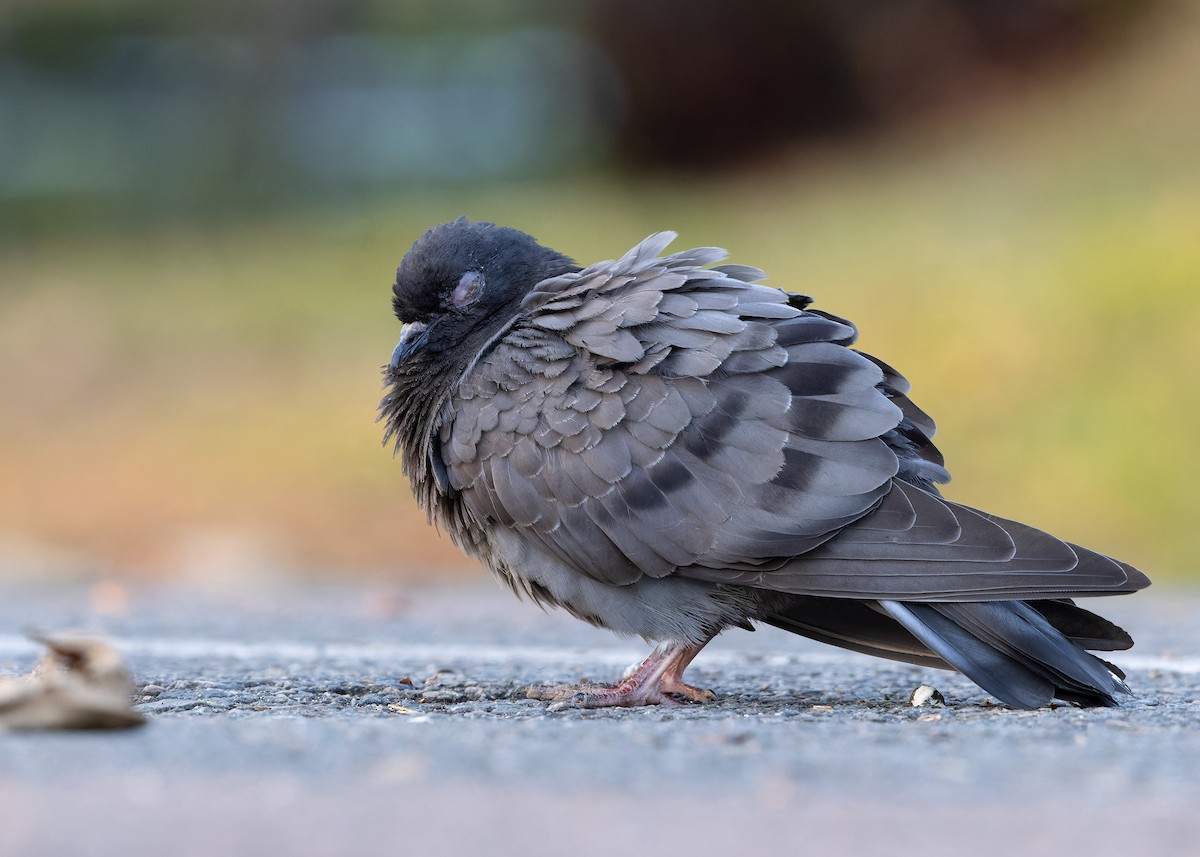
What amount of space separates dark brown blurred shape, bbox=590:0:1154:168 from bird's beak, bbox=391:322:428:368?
17.7 m

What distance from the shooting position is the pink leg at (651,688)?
524 cm

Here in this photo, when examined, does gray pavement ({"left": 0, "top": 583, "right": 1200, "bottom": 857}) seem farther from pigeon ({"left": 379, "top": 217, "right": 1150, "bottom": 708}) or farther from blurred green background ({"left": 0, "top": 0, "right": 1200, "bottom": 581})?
blurred green background ({"left": 0, "top": 0, "right": 1200, "bottom": 581})

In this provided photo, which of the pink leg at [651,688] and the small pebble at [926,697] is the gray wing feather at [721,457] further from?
the small pebble at [926,697]

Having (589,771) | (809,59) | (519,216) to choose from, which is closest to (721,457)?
(589,771)

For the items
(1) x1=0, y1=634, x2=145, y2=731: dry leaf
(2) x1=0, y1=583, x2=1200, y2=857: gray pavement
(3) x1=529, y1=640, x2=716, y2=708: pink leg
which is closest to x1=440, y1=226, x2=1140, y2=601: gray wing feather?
(3) x1=529, y1=640, x2=716, y2=708: pink leg

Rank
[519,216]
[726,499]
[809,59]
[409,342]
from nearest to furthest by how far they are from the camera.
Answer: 1. [726,499]
2. [409,342]
3. [519,216]
4. [809,59]

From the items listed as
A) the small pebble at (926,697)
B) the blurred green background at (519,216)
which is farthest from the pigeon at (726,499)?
the blurred green background at (519,216)

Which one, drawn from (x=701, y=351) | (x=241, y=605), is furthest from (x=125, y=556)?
(x=701, y=351)

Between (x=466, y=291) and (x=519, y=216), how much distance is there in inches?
627

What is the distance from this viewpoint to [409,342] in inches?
235

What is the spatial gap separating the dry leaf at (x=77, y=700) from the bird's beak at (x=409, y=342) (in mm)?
2033

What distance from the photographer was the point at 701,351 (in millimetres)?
5227

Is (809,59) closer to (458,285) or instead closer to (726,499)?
(458,285)

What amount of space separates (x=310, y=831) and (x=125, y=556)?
10.2 m
